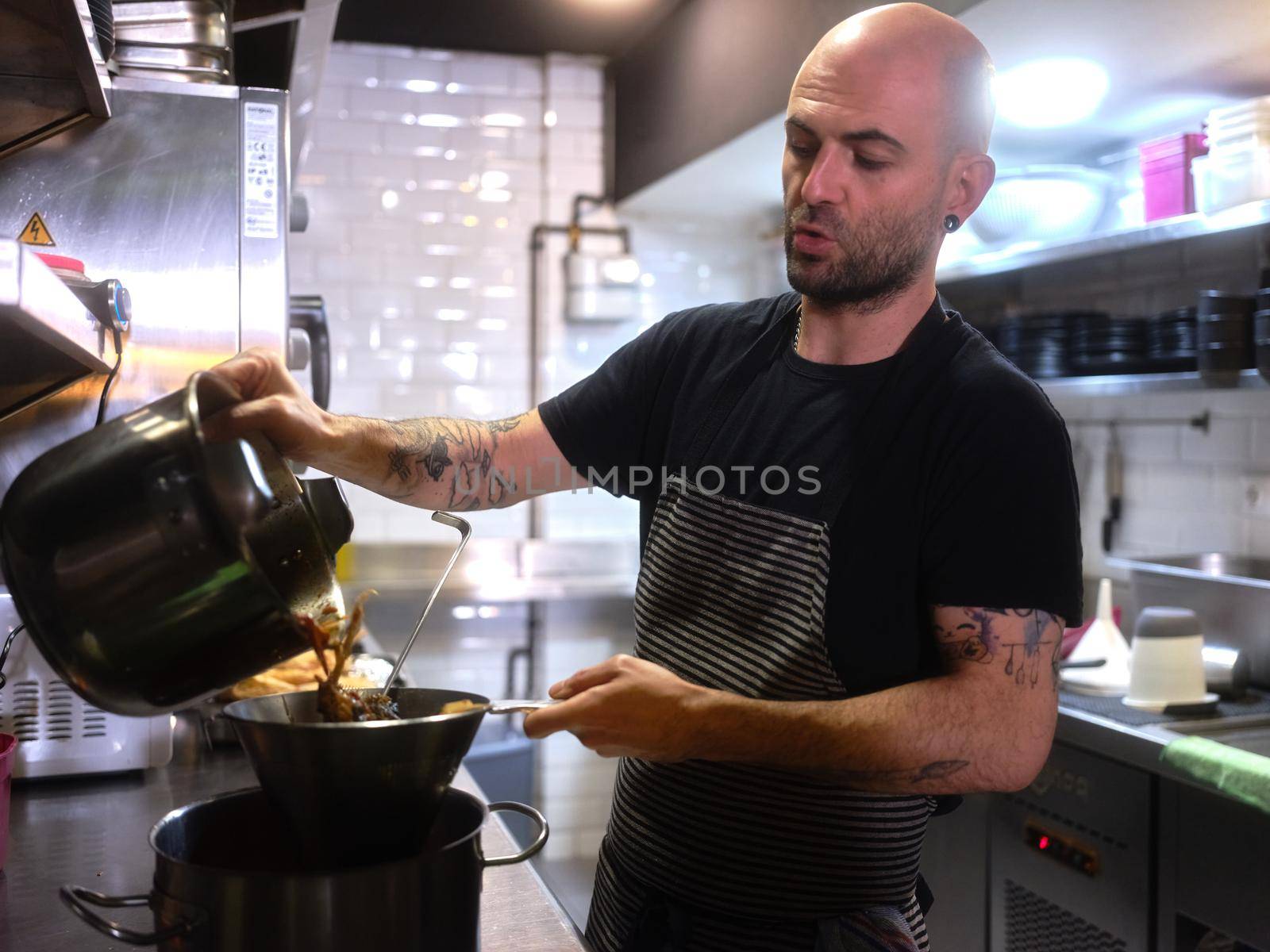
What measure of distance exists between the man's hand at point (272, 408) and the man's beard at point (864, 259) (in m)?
0.65

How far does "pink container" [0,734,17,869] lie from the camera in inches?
55.8

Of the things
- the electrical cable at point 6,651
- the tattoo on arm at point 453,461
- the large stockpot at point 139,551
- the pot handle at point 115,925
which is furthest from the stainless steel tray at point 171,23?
the pot handle at point 115,925

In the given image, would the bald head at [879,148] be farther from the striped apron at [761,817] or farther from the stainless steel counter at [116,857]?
the stainless steel counter at [116,857]

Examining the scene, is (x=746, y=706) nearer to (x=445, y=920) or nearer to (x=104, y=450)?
(x=445, y=920)

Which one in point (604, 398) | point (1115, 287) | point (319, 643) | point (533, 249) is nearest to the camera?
point (319, 643)

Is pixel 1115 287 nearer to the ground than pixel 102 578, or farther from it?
farther from it

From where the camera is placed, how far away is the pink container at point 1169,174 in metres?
2.70

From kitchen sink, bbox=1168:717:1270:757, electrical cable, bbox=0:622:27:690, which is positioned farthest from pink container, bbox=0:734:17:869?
kitchen sink, bbox=1168:717:1270:757

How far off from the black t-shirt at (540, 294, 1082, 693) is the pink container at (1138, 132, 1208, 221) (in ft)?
4.81

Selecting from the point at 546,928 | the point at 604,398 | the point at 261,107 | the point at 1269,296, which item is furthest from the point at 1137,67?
the point at 546,928

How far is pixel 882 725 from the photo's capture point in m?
1.34

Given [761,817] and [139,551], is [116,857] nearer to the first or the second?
[139,551]

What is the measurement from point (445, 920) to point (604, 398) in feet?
3.15

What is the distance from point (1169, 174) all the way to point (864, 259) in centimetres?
159
